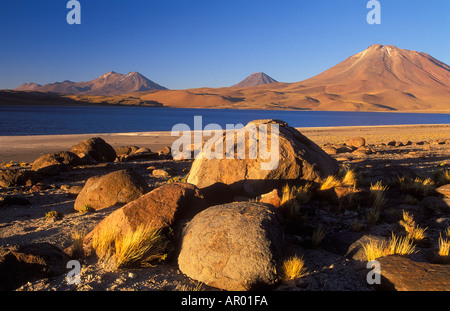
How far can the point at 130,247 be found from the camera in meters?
4.08

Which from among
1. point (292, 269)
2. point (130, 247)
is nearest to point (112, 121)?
point (130, 247)

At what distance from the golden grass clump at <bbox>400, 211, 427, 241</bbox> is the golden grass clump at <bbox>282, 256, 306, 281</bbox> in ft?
6.75

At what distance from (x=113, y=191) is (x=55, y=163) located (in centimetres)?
705

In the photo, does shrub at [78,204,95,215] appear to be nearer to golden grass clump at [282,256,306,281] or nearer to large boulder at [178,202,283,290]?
→ large boulder at [178,202,283,290]

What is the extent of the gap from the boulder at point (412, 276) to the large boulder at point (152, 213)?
2885 millimetres

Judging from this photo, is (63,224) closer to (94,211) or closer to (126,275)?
(94,211)

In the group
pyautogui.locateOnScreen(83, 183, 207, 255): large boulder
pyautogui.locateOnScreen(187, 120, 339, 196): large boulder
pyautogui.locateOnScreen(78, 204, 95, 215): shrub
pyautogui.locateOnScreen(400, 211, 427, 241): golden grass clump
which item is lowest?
pyautogui.locateOnScreen(78, 204, 95, 215): shrub

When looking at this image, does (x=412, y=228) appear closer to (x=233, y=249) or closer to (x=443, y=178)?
(x=233, y=249)

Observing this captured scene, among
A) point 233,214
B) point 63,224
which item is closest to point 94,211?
point 63,224

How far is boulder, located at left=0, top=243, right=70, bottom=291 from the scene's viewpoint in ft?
11.6

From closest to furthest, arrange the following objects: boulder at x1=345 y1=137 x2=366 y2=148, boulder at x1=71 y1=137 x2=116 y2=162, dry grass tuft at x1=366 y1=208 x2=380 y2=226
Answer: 1. dry grass tuft at x1=366 y1=208 x2=380 y2=226
2. boulder at x1=71 y1=137 x2=116 y2=162
3. boulder at x1=345 y1=137 x2=366 y2=148

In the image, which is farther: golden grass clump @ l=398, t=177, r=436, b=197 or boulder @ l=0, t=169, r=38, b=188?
boulder @ l=0, t=169, r=38, b=188

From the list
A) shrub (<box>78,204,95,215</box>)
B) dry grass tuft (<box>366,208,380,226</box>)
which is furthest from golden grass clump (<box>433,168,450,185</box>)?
shrub (<box>78,204,95,215</box>)

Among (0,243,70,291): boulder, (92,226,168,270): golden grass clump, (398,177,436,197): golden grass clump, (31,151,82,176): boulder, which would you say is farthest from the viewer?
(31,151,82,176): boulder
